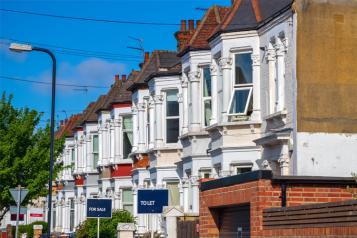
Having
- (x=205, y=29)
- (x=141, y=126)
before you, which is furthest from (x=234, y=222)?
(x=141, y=126)

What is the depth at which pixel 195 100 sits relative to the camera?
32.4 metres

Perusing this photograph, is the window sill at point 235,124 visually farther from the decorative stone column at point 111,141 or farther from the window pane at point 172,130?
the decorative stone column at point 111,141

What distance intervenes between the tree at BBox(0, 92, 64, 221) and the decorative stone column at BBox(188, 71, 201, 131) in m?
→ 14.9

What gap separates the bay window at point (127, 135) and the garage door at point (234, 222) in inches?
1222

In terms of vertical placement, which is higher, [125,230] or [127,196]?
[127,196]

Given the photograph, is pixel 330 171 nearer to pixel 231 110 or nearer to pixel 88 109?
pixel 231 110

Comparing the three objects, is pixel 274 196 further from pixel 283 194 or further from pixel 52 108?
pixel 52 108

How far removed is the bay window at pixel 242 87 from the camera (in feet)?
92.3

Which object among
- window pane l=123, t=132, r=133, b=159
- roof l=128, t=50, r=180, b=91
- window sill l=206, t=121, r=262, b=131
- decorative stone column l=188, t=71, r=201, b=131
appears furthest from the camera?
window pane l=123, t=132, r=133, b=159

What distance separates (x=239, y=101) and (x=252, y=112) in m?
0.74

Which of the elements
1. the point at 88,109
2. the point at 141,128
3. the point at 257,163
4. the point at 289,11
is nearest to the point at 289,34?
the point at 289,11

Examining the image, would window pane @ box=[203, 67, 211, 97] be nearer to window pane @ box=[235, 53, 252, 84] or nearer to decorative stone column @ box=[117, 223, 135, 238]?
window pane @ box=[235, 53, 252, 84]

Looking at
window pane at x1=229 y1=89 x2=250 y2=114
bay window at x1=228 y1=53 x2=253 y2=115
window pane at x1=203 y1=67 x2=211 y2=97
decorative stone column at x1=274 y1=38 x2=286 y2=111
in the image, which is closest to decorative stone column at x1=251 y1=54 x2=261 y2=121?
bay window at x1=228 y1=53 x2=253 y2=115

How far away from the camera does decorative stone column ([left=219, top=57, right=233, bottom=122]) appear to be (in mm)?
28500
